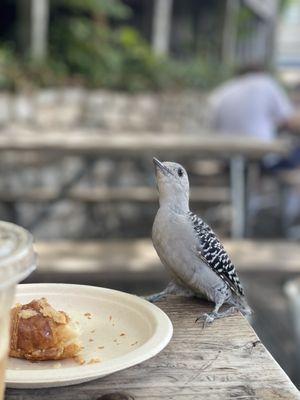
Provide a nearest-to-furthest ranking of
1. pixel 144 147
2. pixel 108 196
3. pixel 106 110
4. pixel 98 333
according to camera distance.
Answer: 1. pixel 98 333
2. pixel 144 147
3. pixel 108 196
4. pixel 106 110

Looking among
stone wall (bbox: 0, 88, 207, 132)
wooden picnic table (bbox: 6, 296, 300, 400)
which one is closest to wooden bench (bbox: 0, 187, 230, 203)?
stone wall (bbox: 0, 88, 207, 132)

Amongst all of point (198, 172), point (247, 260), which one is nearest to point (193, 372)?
point (247, 260)

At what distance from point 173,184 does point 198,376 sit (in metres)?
0.52

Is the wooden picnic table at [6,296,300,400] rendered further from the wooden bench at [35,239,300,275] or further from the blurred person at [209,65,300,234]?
the blurred person at [209,65,300,234]

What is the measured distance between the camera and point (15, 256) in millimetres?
860

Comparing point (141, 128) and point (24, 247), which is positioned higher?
point (24, 247)

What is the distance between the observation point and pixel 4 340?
3.13ft

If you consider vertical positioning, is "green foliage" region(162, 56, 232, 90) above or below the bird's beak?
below

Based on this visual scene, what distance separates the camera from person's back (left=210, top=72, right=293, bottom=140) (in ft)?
22.9

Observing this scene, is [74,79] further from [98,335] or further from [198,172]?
[98,335]

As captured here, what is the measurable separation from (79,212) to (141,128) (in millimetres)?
2990

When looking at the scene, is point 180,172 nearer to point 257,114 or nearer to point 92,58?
point 257,114

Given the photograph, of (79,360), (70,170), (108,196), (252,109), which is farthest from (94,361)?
(70,170)

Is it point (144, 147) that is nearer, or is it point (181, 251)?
point (181, 251)
